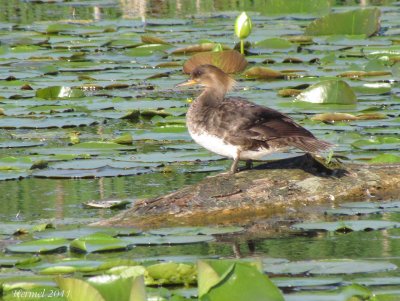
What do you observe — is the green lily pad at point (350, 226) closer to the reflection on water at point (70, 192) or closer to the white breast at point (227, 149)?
the white breast at point (227, 149)

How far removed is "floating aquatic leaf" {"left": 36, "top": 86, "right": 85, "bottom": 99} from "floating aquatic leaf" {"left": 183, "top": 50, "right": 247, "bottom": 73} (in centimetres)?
126

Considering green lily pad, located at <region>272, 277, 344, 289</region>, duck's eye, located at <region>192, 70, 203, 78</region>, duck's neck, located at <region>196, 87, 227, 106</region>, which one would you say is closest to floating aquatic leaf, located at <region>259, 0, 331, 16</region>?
duck's eye, located at <region>192, 70, 203, 78</region>

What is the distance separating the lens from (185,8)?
712 inches

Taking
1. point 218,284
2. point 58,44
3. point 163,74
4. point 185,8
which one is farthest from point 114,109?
point 185,8

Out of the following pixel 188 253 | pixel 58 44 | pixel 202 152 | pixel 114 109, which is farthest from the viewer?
pixel 58 44

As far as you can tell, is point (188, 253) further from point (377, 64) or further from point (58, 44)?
point (58, 44)

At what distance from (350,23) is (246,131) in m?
7.22

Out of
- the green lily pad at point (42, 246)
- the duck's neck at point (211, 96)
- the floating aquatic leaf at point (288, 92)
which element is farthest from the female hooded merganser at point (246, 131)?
the floating aquatic leaf at point (288, 92)

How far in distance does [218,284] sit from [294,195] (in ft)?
9.58

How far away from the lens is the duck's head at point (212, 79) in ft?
24.3

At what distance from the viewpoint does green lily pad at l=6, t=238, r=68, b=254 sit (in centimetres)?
508

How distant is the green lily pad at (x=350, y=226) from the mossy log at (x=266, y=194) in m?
0.44

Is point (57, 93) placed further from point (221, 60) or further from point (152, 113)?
point (221, 60)

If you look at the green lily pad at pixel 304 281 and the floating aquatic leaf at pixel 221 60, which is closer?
the green lily pad at pixel 304 281
